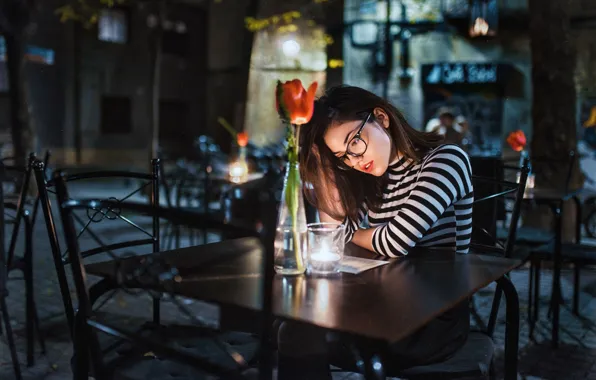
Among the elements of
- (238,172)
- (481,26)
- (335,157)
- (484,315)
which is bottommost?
(484,315)

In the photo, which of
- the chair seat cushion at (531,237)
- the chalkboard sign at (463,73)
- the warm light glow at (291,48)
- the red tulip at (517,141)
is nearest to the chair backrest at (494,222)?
the chair seat cushion at (531,237)

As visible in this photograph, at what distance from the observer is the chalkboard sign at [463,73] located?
13.5m

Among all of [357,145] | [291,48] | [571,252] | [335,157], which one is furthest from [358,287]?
[291,48]

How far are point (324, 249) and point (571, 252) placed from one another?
2.54 meters

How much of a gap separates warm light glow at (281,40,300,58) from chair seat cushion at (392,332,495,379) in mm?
15605

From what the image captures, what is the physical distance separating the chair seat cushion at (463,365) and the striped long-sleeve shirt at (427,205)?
37 cm

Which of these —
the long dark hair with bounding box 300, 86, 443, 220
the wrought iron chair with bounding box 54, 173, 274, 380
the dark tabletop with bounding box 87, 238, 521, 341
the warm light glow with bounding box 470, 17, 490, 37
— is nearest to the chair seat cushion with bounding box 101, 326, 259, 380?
the wrought iron chair with bounding box 54, 173, 274, 380

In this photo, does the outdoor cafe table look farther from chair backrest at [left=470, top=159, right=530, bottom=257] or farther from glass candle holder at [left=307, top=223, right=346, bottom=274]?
chair backrest at [left=470, top=159, right=530, bottom=257]

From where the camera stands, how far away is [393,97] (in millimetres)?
15914

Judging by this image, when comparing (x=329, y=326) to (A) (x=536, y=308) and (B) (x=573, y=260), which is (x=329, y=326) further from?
(A) (x=536, y=308)

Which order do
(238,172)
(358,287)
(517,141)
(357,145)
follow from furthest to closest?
(238,172) < (517,141) < (357,145) < (358,287)

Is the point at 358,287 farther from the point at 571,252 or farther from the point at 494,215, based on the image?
the point at 571,252

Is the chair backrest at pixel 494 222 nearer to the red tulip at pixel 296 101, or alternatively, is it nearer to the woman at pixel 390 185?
the woman at pixel 390 185

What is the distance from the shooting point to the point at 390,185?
2.51m
